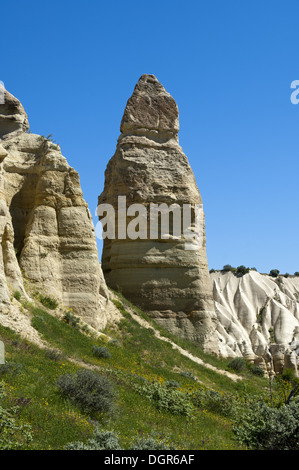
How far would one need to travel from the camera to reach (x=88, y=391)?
41.3ft

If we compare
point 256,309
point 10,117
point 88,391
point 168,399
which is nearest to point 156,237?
point 10,117

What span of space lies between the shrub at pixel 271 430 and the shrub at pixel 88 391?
334 cm

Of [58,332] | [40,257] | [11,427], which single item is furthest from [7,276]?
[11,427]

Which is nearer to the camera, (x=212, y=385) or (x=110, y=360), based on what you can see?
(x=110, y=360)

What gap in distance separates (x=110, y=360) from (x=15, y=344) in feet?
17.3

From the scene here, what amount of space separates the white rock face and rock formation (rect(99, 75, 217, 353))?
22661 mm

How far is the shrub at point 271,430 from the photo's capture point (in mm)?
11953

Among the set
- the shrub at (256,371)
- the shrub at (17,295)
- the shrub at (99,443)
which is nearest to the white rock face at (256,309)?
the shrub at (256,371)

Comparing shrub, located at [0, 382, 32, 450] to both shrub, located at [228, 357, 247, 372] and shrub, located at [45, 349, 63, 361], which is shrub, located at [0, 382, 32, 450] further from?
shrub, located at [228, 357, 247, 372]

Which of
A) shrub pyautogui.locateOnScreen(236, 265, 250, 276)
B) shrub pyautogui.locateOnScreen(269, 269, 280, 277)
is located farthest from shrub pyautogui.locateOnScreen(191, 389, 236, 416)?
shrub pyautogui.locateOnScreen(269, 269, 280, 277)

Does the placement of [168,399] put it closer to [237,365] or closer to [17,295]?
[17,295]

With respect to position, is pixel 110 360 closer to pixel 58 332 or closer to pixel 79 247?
pixel 58 332

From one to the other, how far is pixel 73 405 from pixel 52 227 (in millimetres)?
13590

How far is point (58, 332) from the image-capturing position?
Answer: 1969 cm
